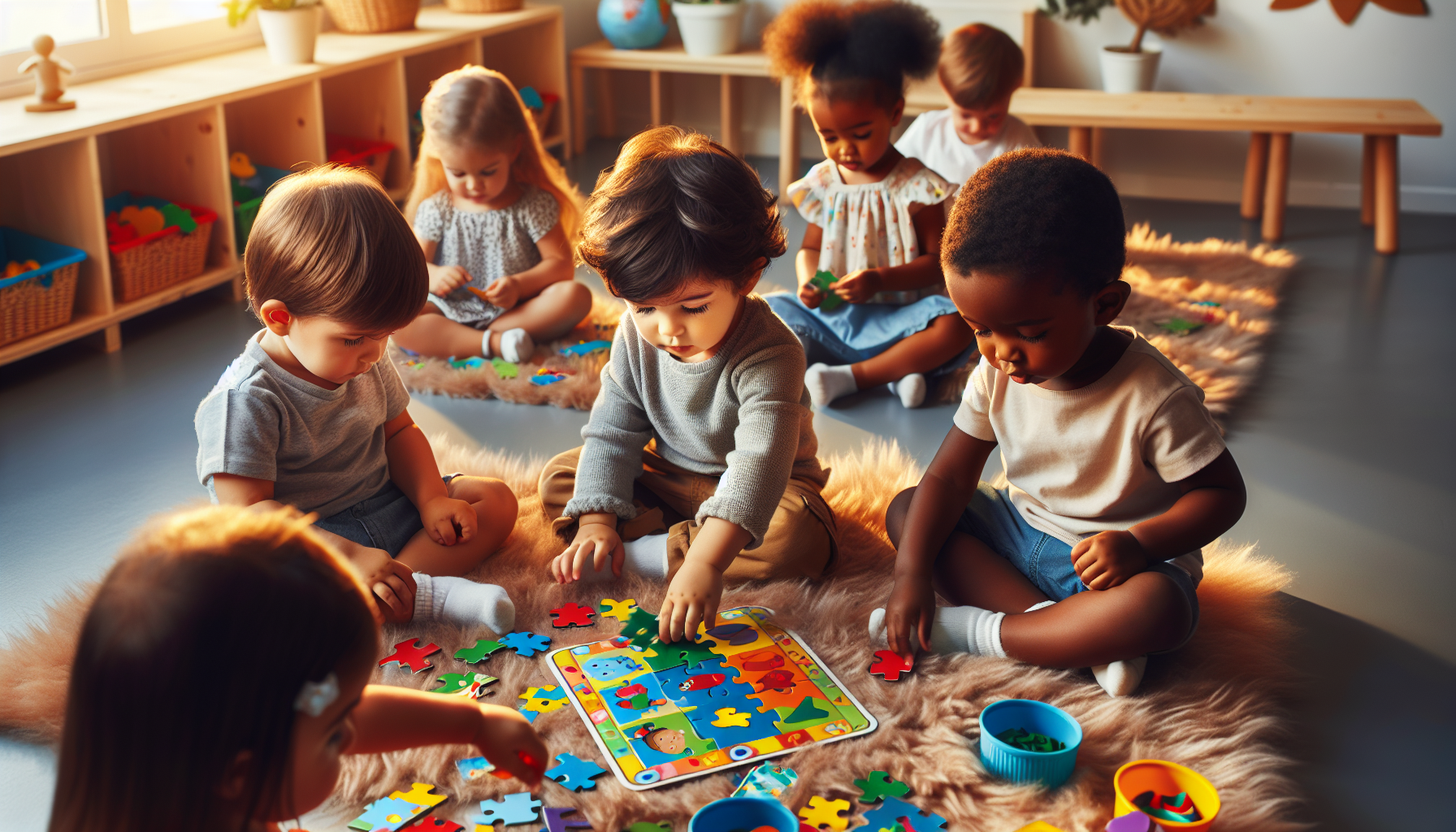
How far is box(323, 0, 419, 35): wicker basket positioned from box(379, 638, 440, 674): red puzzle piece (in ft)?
8.42

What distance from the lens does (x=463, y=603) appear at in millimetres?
1462

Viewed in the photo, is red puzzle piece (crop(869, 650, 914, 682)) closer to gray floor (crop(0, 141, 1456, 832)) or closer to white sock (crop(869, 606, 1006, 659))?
white sock (crop(869, 606, 1006, 659))

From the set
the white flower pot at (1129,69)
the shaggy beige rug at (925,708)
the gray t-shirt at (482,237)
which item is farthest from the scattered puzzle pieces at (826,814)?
the white flower pot at (1129,69)

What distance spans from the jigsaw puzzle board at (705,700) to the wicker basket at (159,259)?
64.8 inches

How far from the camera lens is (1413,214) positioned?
3.59 m

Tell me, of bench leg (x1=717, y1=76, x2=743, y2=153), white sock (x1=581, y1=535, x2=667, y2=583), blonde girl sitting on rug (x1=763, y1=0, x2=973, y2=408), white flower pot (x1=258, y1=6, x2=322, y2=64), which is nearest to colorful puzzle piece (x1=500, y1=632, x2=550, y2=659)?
white sock (x1=581, y1=535, x2=667, y2=583)

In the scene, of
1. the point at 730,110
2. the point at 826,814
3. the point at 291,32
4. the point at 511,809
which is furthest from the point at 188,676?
the point at 730,110

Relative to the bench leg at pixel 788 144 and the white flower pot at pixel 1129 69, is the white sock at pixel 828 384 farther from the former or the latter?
the white flower pot at pixel 1129 69

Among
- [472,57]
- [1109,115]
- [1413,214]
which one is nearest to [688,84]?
[472,57]

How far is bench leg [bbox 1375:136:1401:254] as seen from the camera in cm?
316

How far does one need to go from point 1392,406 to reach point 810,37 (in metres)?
1.30

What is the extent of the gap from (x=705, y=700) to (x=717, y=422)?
0.40 metres

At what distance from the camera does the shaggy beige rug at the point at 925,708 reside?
1.15 m

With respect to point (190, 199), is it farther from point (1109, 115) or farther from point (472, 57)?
point (1109, 115)
